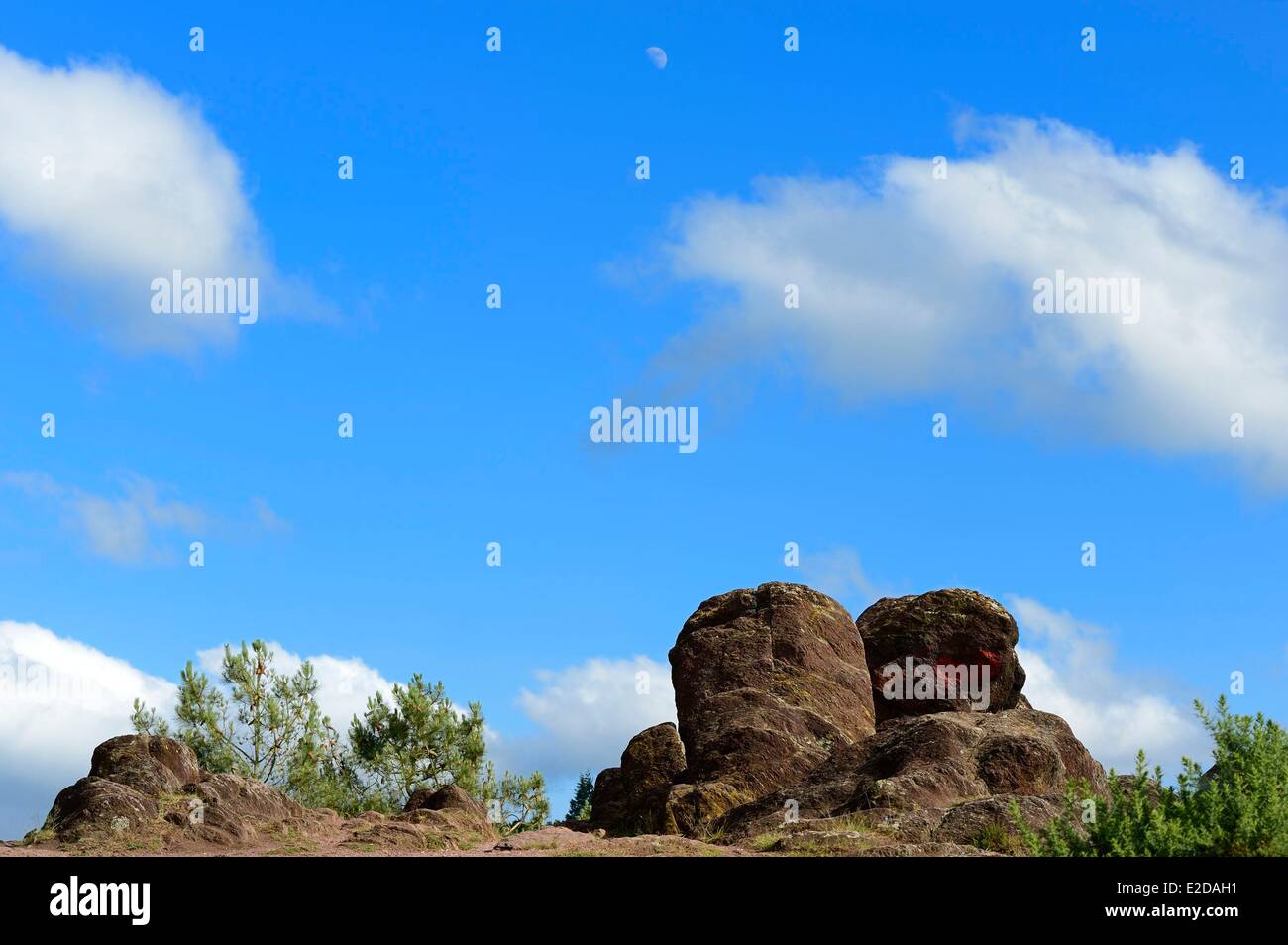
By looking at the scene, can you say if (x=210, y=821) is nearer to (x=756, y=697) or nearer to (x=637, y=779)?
(x=637, y=779)

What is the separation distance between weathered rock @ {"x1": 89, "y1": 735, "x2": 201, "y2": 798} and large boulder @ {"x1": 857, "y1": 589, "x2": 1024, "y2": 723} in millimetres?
19109

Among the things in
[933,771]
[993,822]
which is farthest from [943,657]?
[993,822]

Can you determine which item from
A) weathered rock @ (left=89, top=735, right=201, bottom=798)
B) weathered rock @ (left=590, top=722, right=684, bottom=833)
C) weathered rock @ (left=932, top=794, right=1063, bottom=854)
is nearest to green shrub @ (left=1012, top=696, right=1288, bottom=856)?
weathered rock @ (left=932, top=794, right=1063, bottom=854)

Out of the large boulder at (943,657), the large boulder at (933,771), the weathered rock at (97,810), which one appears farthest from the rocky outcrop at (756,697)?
the weathered rock at (97,810)

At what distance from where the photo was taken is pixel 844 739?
31469 millimetres

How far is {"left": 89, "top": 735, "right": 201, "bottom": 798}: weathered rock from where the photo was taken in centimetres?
2950

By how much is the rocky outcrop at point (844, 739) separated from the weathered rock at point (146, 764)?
10176mm

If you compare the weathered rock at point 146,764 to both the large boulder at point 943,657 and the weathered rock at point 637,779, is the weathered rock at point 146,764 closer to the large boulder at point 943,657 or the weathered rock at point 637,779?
the weathered rock at point 637,779

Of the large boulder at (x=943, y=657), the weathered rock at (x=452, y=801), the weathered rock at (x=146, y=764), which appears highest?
the large boulder at (x=943, y=657)

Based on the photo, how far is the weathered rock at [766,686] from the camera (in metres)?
30.5

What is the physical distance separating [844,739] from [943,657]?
8115mm

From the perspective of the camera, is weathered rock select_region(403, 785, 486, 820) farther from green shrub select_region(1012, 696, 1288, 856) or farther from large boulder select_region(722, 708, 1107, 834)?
green shrub select_region(1012, 696, 1288, 856)
